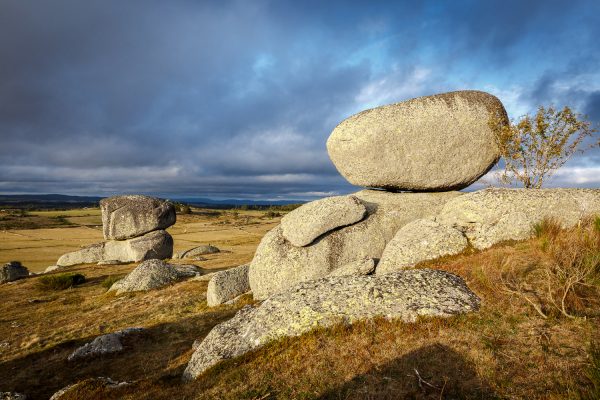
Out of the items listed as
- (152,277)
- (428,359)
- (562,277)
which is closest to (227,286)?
(152,277)

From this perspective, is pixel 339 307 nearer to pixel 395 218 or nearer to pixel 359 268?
pixel 359 268

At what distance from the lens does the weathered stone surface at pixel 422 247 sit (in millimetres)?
14633

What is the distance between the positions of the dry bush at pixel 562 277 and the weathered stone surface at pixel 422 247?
312 cm

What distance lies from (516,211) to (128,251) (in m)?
41.6

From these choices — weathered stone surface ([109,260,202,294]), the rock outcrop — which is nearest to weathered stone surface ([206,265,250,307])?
weathered stone surface ([109,260,202,294])

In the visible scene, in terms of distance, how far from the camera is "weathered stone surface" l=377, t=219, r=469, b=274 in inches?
576

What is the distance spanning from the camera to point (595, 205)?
49.3 ft

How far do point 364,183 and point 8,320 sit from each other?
2371 cm

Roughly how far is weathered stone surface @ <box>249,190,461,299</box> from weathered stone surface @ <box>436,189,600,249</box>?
11.6 feet

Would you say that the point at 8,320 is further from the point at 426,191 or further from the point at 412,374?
the point at 426,191

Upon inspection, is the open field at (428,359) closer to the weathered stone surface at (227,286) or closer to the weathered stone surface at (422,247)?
the weathered stone surface at (422,247)

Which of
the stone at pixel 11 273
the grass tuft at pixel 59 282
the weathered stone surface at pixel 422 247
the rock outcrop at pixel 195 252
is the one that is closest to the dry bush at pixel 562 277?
the weathered stone surface at pixel 422 247

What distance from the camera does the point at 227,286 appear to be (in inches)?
813

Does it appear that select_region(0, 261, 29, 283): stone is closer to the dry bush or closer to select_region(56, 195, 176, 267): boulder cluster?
select_region(56, 195, 176, 267): boulder cluster
